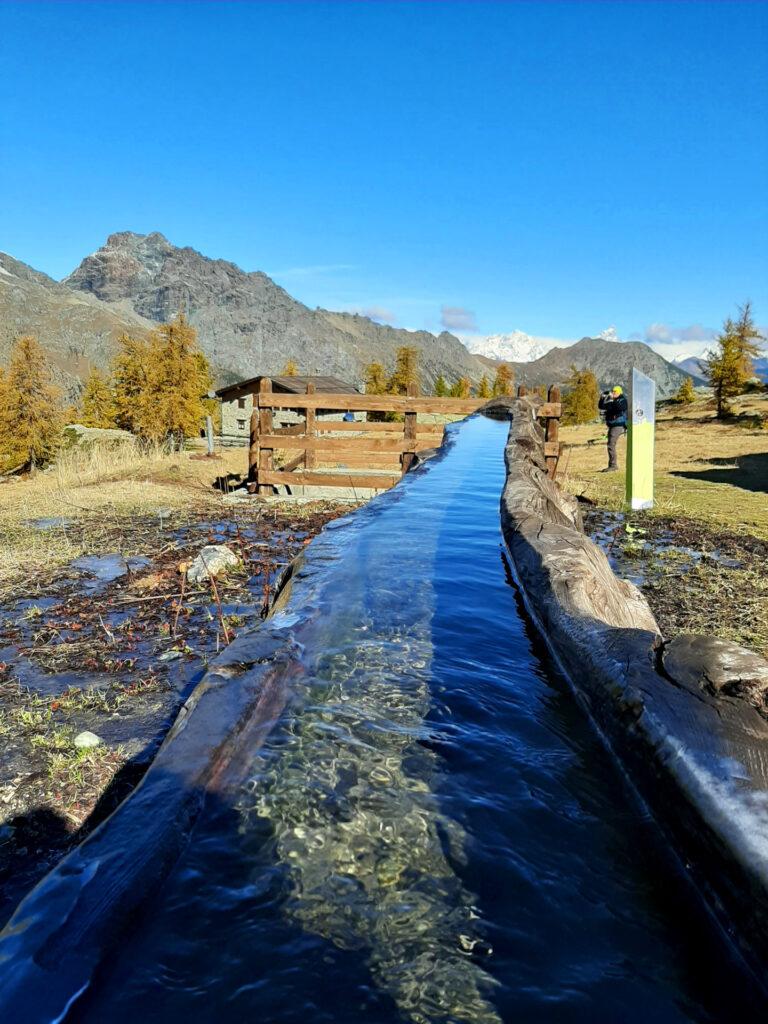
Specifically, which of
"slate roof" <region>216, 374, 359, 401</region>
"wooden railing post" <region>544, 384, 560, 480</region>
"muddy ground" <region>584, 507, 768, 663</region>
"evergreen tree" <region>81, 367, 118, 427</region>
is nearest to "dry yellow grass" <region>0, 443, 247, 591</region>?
"muddy ground" <region>584, 507, 768, 663</region>

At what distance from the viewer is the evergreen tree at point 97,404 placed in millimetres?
63906

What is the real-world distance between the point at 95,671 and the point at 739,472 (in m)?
18.7

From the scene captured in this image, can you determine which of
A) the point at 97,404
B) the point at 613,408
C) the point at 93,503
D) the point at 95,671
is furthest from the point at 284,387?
the point at 95,671

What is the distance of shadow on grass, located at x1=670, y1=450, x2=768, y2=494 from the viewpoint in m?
16.2

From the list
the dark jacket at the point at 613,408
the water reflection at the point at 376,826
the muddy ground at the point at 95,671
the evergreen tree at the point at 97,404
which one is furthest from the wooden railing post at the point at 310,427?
the evergreen tree at the point at 97,404

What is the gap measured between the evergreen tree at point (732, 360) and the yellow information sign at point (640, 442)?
33.5 m

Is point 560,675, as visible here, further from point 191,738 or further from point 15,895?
point 15,895

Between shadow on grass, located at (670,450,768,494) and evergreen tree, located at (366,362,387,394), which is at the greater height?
evergreen tree, located at (366,362,387,394)

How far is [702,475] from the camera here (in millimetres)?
18172

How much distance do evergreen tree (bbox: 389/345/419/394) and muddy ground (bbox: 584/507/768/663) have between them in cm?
8191

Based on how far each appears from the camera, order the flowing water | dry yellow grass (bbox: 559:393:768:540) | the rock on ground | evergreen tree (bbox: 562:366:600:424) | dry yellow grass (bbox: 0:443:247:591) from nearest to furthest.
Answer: the flowing water
the rock on ground
dry yellow grass (bbox: 0:443:247:591)
dry yellow grass (bbox: 559:393:768:540)
evergreen tree (bbox: 562:366:600:424)

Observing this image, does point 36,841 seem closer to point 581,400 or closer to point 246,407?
point 246,407

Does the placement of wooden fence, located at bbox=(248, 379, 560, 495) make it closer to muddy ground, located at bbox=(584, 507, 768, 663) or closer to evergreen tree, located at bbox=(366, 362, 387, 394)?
muddy ground, located at bbox=(584, 507, 768, 663)

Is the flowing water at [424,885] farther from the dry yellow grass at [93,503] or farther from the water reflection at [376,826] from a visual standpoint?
the dry yellow grass at [93,503]
